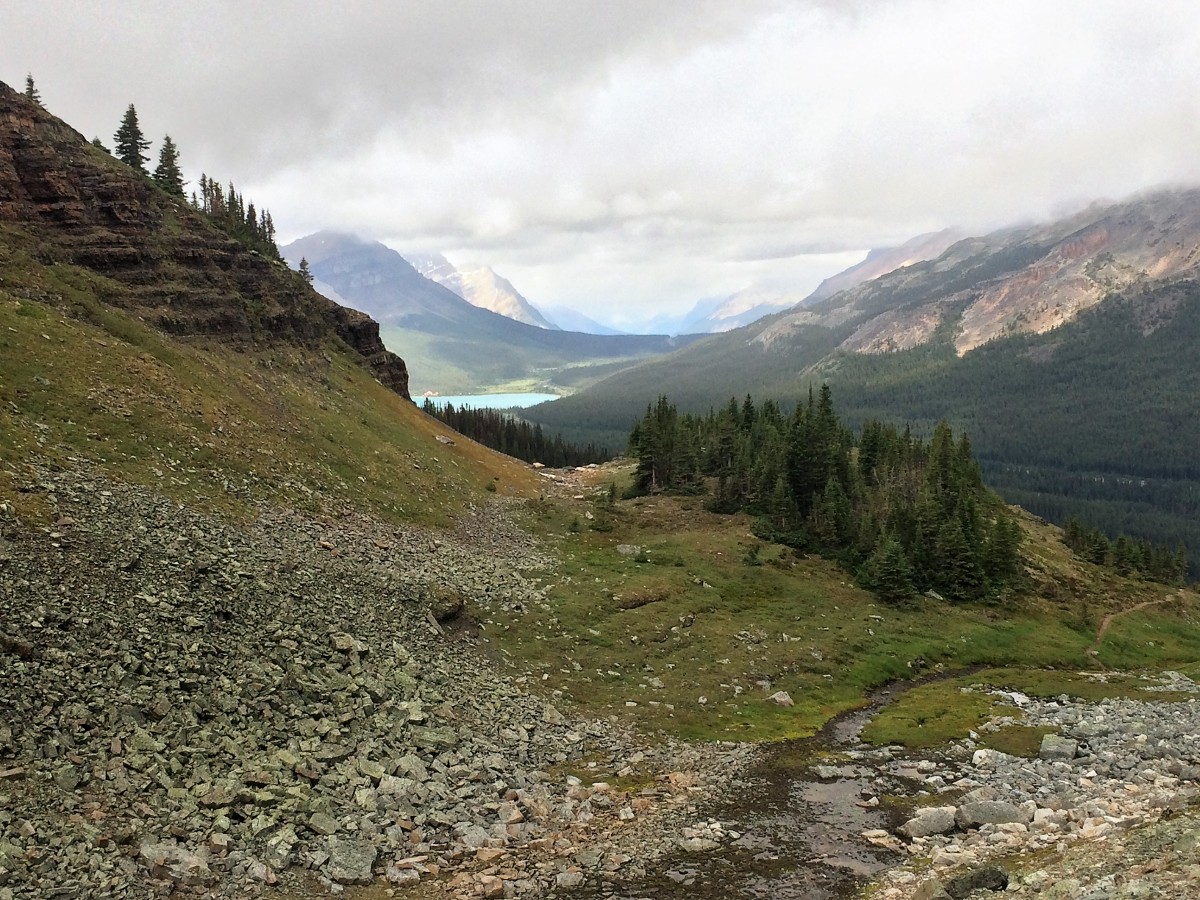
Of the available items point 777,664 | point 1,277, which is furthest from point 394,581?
point 1,277

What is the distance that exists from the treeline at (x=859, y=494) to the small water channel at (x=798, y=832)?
40480 millimetres

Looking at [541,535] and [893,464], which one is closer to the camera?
[541,535]

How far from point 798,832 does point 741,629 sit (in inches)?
1115

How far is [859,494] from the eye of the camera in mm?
95188

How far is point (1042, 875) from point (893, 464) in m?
99.3

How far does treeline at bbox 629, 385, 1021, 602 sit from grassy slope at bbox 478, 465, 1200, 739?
3977mm

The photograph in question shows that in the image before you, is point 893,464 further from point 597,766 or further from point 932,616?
point 597,766

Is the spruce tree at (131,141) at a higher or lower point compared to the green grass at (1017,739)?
higher

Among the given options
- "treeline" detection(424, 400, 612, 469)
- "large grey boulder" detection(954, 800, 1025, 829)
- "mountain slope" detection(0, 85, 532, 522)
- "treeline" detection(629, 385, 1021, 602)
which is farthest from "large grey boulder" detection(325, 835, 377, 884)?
"treeline" detection(424, 400, 612, 469)

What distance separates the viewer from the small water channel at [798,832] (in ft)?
68.0

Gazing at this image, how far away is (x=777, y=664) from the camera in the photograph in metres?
47.8

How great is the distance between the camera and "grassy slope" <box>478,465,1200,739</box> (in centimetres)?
3984

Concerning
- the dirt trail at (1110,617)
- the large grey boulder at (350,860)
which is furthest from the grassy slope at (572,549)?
the large grey boulder at (350,860)

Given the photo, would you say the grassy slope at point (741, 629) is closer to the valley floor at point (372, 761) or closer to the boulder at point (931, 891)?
the valley floor at point (372, 761)
